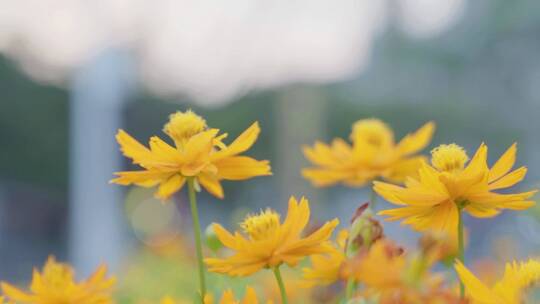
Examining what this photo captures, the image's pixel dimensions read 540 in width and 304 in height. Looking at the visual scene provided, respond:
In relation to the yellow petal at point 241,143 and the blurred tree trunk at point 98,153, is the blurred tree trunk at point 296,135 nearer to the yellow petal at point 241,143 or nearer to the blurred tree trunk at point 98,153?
the blurred tree trunk at point 98,153

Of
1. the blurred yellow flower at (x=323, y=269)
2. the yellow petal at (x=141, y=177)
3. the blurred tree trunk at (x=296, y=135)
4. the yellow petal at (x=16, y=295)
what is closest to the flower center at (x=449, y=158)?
the blurred yellow flower at (x=323, y=269)

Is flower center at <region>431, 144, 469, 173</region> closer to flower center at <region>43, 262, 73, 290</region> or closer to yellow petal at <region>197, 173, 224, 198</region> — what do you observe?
yellow petal at <region>197, 173, 224, 198</region>

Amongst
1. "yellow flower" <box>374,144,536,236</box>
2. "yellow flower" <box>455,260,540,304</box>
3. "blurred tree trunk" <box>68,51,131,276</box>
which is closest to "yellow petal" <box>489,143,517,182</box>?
"yellow flower" <box>374,144,536,236</box>

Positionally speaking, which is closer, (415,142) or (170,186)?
(170,186)

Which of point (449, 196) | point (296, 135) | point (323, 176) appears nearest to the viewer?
point (449, 196)

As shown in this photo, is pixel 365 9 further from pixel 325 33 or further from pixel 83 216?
pixel 83 216

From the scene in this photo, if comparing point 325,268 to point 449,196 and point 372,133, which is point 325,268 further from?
point 372,133

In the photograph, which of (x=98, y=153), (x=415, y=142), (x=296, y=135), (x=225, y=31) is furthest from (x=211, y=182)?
(x=225, y=31)
